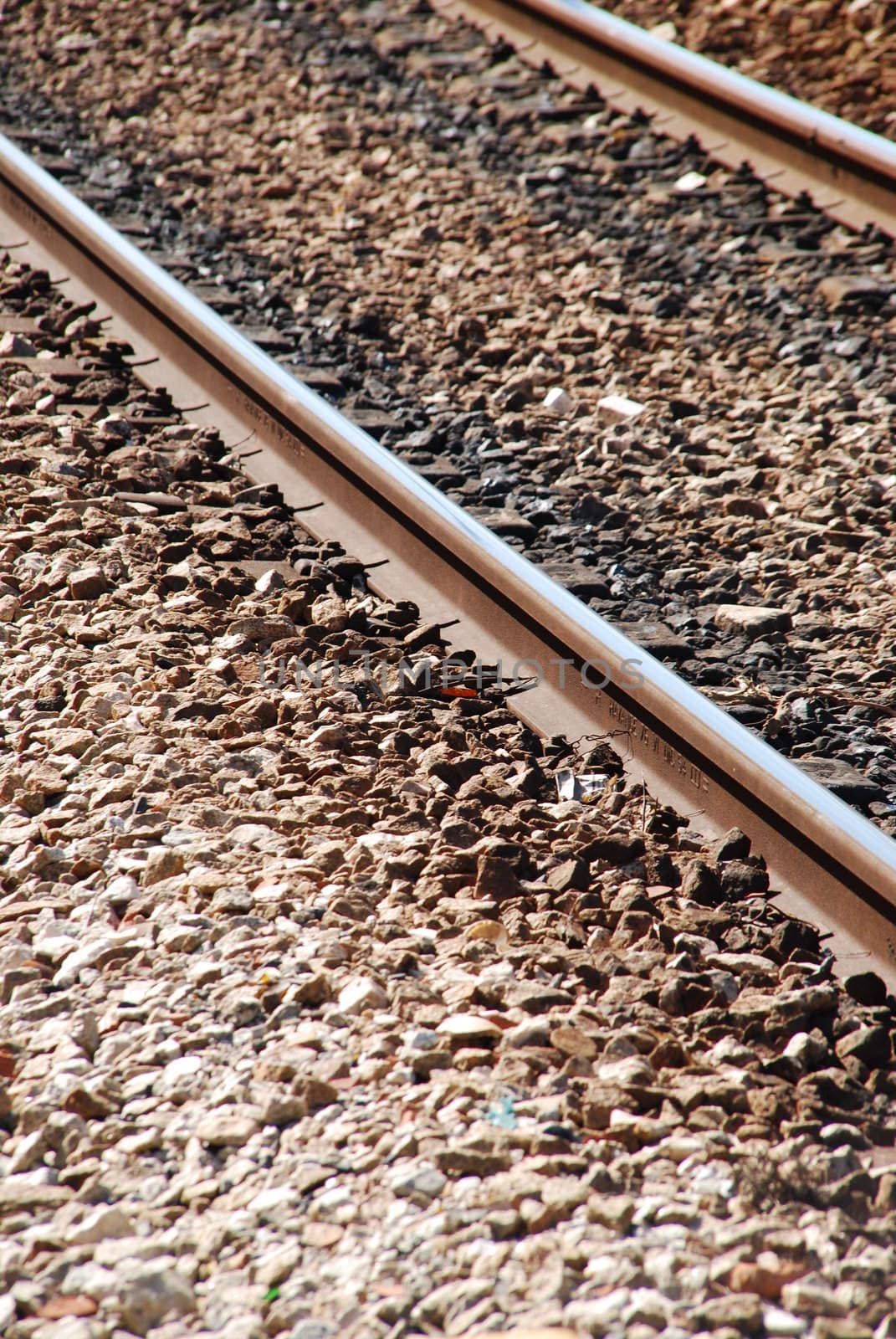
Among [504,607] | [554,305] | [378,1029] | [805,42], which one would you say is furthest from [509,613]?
[805,42]

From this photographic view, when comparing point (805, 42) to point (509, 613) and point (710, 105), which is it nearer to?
point (710, 105)

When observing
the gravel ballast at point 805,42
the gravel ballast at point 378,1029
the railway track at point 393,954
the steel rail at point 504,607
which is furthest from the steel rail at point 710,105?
the gravel ballast at point 378,1029

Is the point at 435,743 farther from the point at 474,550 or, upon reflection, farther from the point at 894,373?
the point at 894,373

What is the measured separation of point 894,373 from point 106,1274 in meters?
4.45

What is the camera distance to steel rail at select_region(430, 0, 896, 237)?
21.7 feet

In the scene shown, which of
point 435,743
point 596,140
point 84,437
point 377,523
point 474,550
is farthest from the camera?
point 596,140

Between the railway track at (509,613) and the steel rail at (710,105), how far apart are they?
9.85 ft

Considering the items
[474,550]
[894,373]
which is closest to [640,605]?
[474,550]

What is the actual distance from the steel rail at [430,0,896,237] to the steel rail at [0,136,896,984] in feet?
9.82

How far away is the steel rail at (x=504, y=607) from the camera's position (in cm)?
297

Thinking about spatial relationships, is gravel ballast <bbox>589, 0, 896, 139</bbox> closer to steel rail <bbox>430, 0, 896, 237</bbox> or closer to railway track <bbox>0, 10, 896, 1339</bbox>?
steel rail <bbox>430, 0, 896, 237</bbox>

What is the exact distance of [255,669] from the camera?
12.2 ft

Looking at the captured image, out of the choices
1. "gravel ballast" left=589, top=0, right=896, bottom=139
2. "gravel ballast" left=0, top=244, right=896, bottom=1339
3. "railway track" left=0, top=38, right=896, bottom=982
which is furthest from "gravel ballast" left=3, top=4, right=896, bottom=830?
"gravel ballast" left=589, top=0, right=896, bottom=139

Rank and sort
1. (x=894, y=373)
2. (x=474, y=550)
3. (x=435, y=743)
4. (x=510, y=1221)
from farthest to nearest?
(x=894, y=373)
(x=474, y=550)
(x=435, y=743)
(x=510, y=1221)
